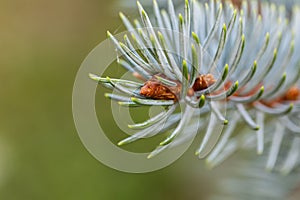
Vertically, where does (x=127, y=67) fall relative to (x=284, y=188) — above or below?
above

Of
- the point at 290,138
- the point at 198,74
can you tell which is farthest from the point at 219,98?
the point at 290,138

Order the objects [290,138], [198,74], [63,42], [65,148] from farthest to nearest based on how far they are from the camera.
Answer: [63,42] → [65,148] → [290,138] → [198,74]

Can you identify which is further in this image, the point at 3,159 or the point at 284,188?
the point at 3,159

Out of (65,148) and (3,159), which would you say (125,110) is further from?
(65,148)

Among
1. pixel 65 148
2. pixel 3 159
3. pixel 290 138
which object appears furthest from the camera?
pixel 65 148
